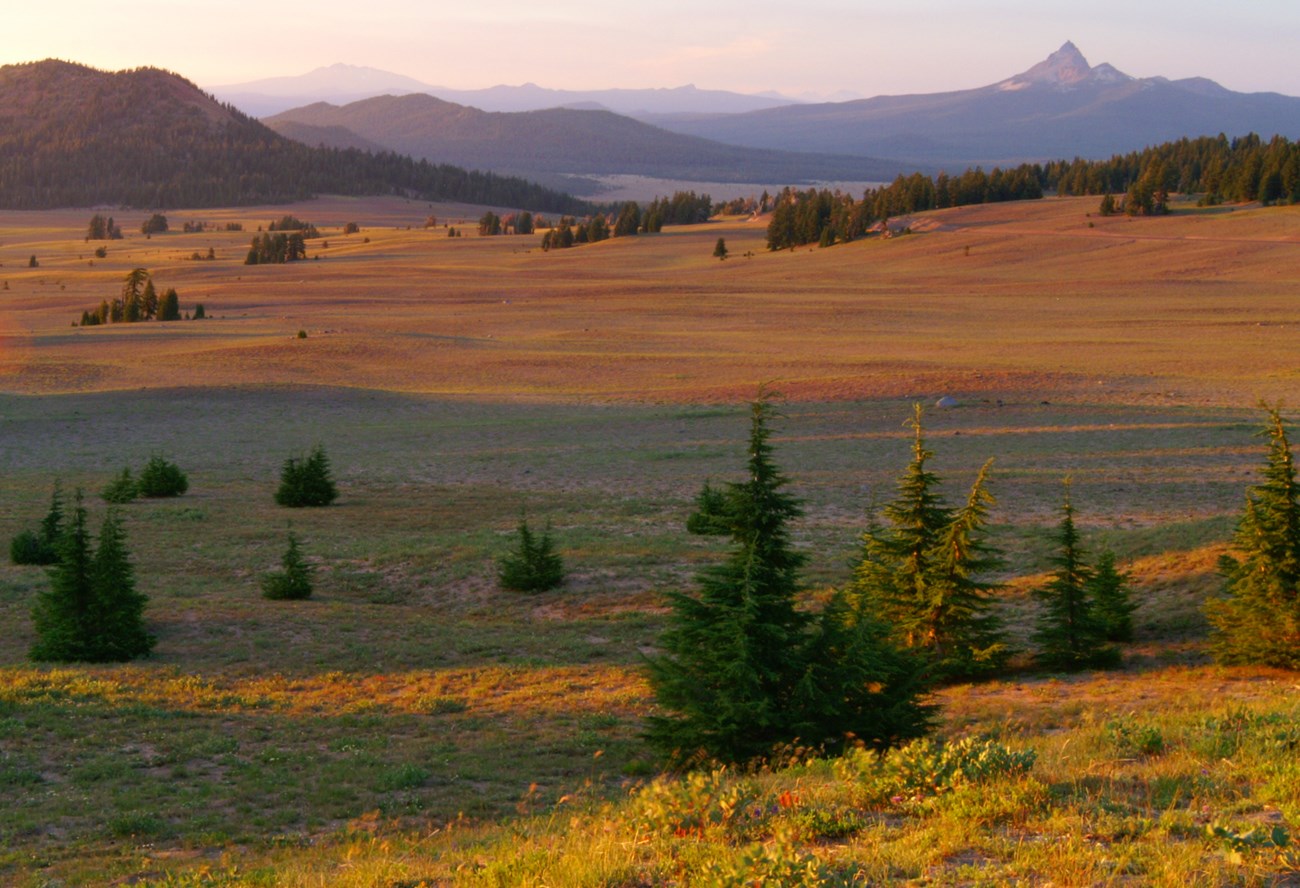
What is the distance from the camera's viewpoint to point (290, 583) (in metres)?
15.2

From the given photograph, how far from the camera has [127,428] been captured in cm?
3075

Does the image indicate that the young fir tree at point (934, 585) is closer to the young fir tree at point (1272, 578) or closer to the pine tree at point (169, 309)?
the young fir tree at point (1272, 578)

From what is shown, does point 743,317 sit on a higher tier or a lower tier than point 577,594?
higher

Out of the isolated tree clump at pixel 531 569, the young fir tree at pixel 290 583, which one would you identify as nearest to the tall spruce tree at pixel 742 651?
the isolated tree clump at pixel 531 569

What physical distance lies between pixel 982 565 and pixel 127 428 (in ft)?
86.9

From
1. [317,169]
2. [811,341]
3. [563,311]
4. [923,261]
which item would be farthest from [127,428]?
[317,169]

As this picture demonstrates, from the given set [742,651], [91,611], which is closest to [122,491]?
[91,611]

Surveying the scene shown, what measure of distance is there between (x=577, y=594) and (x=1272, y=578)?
8.53 metres

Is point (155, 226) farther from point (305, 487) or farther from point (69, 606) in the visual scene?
point (69, 606)

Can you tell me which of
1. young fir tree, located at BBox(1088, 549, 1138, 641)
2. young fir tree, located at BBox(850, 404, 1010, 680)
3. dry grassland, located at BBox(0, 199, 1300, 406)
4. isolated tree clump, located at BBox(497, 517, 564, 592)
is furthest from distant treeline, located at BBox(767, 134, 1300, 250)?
young fir tree, located at BBox(850, 404, 1010, 680)

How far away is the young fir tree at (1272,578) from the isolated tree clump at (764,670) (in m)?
3.78

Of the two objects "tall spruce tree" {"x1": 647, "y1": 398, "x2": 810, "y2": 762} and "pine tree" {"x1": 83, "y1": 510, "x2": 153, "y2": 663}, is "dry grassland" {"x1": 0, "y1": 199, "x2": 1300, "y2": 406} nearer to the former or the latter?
"pine tree" {"x1": 83, "y1": 510, "x2": 153, "y2": 663}

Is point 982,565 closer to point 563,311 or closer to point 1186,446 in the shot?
point 1186,446

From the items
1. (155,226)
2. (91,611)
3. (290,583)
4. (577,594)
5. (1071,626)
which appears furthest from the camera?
(155,226)
